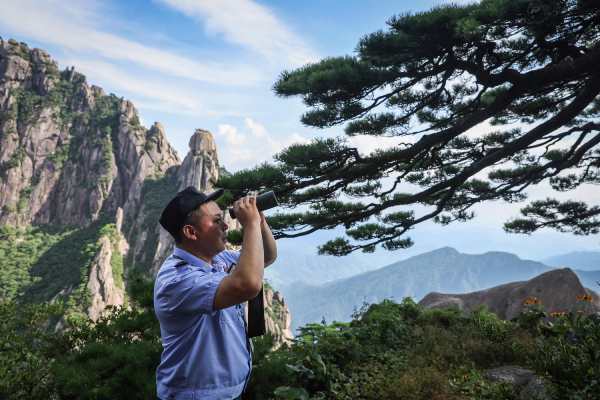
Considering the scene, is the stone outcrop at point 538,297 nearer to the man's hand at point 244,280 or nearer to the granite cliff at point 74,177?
the man's hand at point 244,280

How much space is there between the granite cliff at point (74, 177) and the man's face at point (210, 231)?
147ft

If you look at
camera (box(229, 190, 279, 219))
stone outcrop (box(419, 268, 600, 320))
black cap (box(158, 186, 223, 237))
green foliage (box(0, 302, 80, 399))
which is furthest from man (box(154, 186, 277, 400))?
stone outcrop (box(419, 268, 600, 320))

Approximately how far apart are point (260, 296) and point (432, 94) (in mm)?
4198

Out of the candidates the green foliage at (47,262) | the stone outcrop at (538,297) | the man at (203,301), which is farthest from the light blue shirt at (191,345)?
the green foliage at (47,262)

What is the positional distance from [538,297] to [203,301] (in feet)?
22.2

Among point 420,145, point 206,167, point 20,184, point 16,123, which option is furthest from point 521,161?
point 16,123

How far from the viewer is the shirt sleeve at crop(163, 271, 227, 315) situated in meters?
1.05

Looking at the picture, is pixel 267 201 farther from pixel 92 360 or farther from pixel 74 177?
pixel 74 177

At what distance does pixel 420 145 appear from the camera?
4094mm

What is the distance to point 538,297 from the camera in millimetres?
5793

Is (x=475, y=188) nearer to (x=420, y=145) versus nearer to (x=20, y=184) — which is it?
(x=420, y=145)

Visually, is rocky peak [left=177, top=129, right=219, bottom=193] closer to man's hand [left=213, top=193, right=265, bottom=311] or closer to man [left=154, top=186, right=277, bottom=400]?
man [left=154, top=186, right=277, bottom=400]

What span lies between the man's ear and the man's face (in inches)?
0.6

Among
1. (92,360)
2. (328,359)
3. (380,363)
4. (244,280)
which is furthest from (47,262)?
(244,280)
